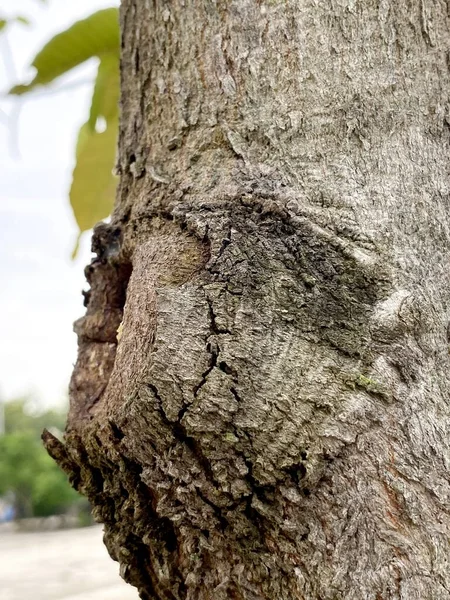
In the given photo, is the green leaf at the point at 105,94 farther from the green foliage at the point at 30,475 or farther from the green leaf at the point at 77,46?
the green foliage at the point at 30,475

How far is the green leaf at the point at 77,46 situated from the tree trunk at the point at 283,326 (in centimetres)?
33

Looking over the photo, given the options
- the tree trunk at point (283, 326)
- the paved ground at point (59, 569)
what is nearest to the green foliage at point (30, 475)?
the paved ground at point (59, 569)

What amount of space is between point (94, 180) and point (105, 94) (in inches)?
7.6

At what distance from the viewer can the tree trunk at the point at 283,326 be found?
1.52ft

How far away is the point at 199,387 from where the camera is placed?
49 cm

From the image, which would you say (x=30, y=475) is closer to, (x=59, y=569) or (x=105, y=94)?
(x=59, y=569)

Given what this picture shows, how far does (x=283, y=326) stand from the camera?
49 cm

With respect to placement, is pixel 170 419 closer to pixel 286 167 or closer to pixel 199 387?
pixel 199 387

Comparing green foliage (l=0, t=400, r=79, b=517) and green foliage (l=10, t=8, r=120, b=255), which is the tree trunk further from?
green foliage (l=0, t=400, r=79, b=517)

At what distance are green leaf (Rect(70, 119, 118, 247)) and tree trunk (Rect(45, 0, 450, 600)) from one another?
32 centimetres

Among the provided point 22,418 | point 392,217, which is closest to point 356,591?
point 392,217

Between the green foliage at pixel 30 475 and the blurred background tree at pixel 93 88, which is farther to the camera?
the green foliage at pixel 30 475

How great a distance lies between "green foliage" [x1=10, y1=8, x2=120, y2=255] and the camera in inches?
35.8

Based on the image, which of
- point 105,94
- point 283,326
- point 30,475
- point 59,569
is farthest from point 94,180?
point 30,475
